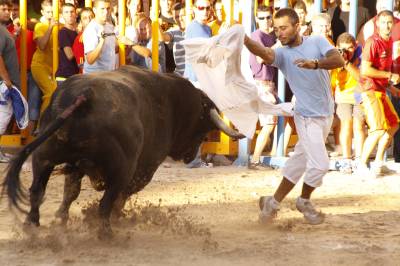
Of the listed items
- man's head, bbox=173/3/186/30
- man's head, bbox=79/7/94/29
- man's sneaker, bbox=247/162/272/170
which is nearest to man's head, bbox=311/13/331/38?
man's sneaker, bbox=247/162/272/170

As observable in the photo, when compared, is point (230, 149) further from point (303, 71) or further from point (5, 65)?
point (303, 71)

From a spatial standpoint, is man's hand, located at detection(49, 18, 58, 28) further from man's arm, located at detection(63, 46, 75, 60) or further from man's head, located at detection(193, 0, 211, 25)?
man's head, located at detection(193, 0, 211, 25)

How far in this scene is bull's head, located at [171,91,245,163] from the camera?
300 inches

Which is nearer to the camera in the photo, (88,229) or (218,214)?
(88,229)

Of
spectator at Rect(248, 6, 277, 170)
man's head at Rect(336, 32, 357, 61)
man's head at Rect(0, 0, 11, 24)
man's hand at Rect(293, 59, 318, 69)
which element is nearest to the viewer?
man's hand at Rect(293, 59, 318, 69)

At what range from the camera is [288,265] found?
566 centimetres

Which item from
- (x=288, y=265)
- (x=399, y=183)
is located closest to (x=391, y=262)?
(x=288, y=265)

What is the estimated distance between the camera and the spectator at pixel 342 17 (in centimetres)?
1159

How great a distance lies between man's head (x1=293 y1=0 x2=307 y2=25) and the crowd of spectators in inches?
0.5

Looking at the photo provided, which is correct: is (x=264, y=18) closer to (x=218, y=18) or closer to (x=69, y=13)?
(x=218, y=18)

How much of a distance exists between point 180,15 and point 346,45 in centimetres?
224

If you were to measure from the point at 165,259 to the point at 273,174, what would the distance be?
4632 millimetres

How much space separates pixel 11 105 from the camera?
1016 cm

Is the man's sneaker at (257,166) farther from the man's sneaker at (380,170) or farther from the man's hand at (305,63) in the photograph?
the man's hand at (305,63)
